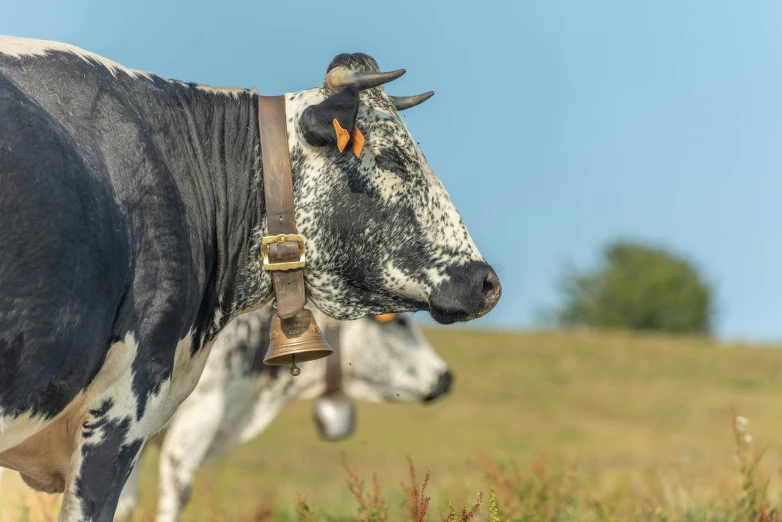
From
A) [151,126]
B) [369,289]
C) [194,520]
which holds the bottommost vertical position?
[194,520]

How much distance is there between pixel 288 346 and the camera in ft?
12.3

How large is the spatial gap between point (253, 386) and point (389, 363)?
58.3 inches

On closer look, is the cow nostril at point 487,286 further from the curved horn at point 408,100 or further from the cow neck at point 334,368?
the cow neck at point 334,368

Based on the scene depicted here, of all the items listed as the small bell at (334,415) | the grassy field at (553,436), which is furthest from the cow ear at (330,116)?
the small bell at (334,415)

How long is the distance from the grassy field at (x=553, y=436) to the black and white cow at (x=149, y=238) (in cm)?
157

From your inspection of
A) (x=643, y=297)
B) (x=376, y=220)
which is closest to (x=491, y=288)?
(x=376, y=220)

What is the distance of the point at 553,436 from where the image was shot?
2292cm

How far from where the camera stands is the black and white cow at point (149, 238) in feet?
9.39

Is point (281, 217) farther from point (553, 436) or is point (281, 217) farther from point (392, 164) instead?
point (553, 436)

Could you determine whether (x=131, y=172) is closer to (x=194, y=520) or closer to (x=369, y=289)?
(x=369, y=289)

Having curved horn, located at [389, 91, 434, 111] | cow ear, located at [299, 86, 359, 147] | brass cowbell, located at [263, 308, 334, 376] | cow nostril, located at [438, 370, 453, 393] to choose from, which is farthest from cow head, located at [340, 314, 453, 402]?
cow ear, located at [299, 86, 359, 147]

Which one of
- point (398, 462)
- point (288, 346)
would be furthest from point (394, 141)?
point (398, 462)

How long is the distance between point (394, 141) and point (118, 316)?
3.79 feet

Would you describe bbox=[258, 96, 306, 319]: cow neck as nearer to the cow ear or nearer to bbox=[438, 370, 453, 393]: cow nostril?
the cow ear
